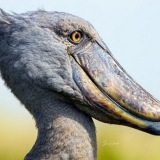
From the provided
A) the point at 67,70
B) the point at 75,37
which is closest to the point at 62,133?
the point at 67,70

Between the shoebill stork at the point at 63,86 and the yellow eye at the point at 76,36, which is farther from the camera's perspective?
the yellow eye at the point at 76,36

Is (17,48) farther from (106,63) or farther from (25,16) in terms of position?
(106,63)

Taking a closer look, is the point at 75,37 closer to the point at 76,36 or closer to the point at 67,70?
the point at 76,36

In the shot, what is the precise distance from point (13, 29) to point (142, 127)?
1.01 metres

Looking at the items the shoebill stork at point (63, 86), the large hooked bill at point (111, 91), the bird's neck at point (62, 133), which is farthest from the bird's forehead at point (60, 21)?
the bird's neck at point (62, 133)

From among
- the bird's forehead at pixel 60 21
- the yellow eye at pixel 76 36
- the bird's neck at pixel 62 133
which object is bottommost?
the bird's neck at pixel 62 133

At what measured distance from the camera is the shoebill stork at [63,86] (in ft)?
15.5

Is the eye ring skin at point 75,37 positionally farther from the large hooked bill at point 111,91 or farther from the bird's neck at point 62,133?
the bird's neck at point 62,133

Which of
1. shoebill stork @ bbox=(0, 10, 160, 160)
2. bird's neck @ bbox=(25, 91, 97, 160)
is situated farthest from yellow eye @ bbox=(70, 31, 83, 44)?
bird's neck @ bbox=(25, 91, 97, 160)

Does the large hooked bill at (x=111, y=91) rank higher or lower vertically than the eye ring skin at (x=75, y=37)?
lower

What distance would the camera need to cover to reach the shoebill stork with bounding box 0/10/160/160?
4.71 m

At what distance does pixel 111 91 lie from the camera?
15.9 ft

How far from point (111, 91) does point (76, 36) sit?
1.34ft

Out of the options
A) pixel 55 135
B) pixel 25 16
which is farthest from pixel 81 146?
pixel 25 16
